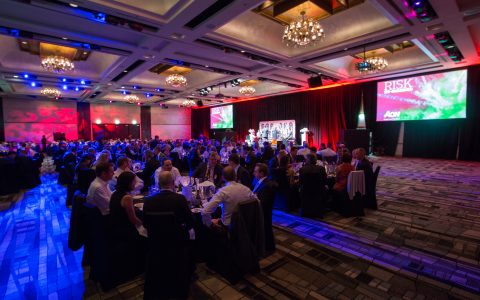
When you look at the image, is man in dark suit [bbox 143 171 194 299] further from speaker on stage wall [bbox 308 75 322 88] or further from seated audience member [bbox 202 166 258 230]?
speaker on stage wall [bbox 308 75 322 88]

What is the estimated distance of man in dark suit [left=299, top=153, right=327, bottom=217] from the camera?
161 inches

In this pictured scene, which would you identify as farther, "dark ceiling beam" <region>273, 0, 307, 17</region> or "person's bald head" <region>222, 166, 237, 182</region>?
"dark ceiling beam" <region>273, 0, 307, 17</region>

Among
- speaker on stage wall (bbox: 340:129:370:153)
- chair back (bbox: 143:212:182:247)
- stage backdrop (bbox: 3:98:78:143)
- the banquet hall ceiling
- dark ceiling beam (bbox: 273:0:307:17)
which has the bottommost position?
chair back (bbox: 143:212:182:247)

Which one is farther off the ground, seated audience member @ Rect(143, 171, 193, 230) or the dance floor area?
seated audience member @ Rect(143, 171, 193, 230)

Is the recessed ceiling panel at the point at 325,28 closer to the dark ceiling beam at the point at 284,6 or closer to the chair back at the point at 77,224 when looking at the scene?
the dark ceiling beam at the point at 284,6

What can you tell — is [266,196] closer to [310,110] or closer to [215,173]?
[215,173]

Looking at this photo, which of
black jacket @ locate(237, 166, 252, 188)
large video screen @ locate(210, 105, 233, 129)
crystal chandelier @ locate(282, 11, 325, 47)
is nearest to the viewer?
black jacket @ locate(237, 166, 252, 188)

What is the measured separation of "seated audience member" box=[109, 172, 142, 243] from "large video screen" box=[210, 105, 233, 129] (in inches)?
713

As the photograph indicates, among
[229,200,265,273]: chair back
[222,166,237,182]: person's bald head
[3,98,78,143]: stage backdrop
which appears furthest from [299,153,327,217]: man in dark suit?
[3,98,78,143]: stage backdrop

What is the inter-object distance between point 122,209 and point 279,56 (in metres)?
7.02

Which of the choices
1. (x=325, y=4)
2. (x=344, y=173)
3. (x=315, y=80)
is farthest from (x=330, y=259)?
(x=315, y=80)

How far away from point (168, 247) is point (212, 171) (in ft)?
7.93

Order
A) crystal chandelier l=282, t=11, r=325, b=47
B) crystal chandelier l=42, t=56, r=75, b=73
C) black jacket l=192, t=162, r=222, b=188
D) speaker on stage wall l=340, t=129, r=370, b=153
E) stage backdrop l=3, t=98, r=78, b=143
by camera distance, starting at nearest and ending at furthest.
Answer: black jacket l=192, t=162, r=222, b=188 → crystal chandelier l=282, t=11, r=325, b=47 → crystal chandelier l=42, t=56, r=75, b=73 → speaker on stage wall l=340, t=129, r=370, b=153 → stage backdrop l=3, t=98, r=78, b=143

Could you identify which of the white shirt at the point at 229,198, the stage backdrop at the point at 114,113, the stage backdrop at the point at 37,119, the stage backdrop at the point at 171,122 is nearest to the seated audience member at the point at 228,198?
the white shirt at the point at 229,198
